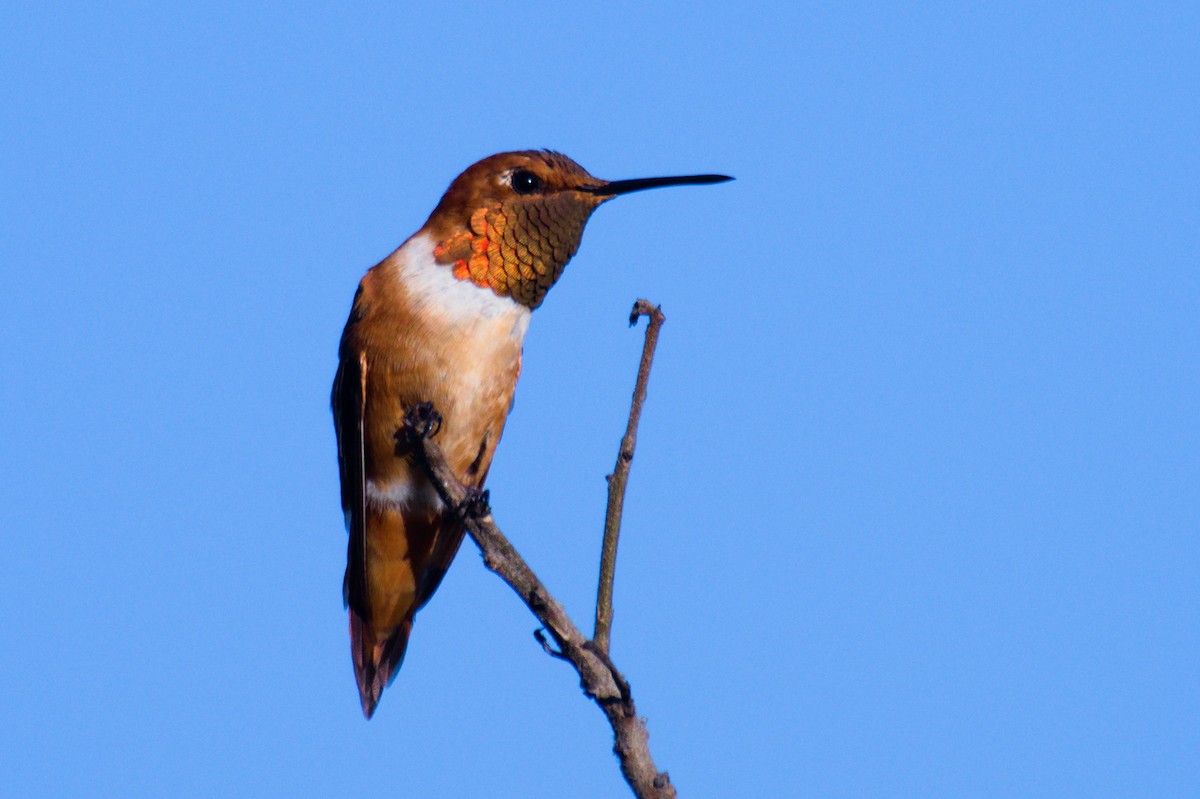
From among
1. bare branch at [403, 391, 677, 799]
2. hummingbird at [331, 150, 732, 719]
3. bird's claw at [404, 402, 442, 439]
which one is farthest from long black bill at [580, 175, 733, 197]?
bare branch at [403, 391, 677, 799]

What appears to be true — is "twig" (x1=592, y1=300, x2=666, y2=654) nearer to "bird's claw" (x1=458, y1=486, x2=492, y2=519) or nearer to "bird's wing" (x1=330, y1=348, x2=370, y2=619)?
"bird's claw" (x1=458, y1=486, x2=492, y2=519)

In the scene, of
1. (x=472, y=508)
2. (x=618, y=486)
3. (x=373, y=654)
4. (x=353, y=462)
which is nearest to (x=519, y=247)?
(x=353, y=462)

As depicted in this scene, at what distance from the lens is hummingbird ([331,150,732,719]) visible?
6.27m

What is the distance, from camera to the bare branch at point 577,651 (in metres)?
3.83

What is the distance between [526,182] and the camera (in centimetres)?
654

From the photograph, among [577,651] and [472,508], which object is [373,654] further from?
[577,651]

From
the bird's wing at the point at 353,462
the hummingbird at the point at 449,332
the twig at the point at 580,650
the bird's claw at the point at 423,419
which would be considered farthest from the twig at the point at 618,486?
the bird's wing at the point at 353,462

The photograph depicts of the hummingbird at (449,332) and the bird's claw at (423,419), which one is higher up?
the hummingbird at (449,332)

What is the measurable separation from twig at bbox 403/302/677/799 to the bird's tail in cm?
208

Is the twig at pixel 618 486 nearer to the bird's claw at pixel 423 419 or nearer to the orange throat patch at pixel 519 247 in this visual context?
the bird's claw at pixel 423 419

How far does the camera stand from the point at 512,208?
6.45 metres

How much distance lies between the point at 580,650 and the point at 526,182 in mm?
3061

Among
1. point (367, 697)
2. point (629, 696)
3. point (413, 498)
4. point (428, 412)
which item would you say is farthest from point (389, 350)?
point (629, 696)

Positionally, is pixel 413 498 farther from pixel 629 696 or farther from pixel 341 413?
pixel 629 696
